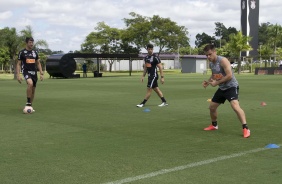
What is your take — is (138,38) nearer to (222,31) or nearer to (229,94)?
(229,94)

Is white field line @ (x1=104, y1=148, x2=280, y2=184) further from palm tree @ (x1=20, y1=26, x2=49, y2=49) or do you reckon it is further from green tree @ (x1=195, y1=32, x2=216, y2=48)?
green tree @ (x1=195, y1=32, x2=216, y2=48)

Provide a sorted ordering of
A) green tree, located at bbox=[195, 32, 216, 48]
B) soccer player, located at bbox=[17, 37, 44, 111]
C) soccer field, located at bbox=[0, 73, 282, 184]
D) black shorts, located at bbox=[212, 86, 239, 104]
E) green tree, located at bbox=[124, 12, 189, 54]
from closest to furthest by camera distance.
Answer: soccer field, located at bbox=[0, 73, 282, 184] < black shorts, located at bbox=[212, 86, 239, 104] < soccer player, located at bbox=[17, 37, 44, 111] < green tree, located at bbox=[124, 12, 189, 54] < green tree, located at bbox=[195, 32, 216, 48]

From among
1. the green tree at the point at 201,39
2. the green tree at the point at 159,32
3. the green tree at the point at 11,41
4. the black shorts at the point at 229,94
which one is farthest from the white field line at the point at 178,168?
the green tree at the point at 201,39

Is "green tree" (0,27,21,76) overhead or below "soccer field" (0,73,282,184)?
overhead

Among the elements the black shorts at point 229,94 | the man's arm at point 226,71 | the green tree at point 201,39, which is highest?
the green tree at point 201,39

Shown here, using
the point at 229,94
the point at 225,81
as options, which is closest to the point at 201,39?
the point at 229,94

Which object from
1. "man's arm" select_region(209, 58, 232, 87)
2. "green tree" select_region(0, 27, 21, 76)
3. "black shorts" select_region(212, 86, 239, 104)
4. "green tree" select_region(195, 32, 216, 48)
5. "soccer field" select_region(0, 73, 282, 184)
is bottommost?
"soccer field" select_region(0, 73, 282, 184)

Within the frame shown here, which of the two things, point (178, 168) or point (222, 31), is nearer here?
point (178, 168)

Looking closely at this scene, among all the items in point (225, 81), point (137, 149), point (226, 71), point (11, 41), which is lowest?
point (137, 149)

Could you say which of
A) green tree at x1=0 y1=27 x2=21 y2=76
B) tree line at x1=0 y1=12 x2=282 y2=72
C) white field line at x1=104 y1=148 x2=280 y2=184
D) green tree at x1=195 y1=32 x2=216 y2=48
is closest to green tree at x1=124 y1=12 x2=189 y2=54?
tree line at x1=0 y1=12 x2=282 y2=72

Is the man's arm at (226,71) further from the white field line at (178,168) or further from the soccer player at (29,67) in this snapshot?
the soccer player at (29,67)

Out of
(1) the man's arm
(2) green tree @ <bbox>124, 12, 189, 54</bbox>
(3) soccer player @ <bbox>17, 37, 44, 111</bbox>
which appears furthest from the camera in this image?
(2) green tree @ <bbox>124, 12, 189, 54</bbox>

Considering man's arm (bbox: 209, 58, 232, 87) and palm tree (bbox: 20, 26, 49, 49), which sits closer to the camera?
man's arm (bbox: 209, 58, 232, 87)

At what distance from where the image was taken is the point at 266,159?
5.69 meters
